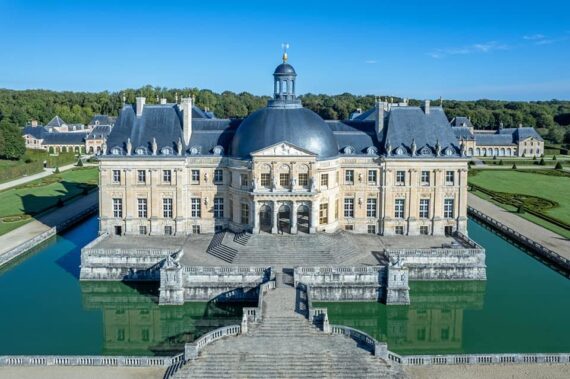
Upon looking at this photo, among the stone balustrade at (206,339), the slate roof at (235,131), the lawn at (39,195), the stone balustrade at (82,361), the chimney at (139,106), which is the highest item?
the chimney at (139,106)

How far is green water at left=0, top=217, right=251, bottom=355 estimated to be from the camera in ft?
102

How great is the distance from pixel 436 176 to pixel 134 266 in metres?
24.6

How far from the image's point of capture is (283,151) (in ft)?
145

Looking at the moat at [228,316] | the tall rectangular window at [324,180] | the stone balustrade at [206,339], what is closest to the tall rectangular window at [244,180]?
the tall rectangular window at [324,180]

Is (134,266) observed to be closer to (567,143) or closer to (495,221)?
(495,221)

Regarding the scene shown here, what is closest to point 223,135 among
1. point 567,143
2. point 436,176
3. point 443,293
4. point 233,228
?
point 233,228

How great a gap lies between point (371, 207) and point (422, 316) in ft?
45.5

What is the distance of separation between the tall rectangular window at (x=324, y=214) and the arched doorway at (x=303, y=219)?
111cm

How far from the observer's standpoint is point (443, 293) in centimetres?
4000

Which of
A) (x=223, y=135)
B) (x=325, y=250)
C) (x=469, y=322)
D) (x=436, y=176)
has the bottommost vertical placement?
(x=469, y=322)

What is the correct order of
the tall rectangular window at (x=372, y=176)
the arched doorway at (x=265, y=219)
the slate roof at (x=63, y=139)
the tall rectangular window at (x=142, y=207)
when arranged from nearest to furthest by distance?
the arched doorway at (x=265, y=219), the tall rectangular window at (x=372, y=176), the tall rectangular window at (x=142, y=207), the slate roof at (x=63, y=139)

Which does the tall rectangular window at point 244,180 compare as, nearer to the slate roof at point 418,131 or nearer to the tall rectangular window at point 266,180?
the tall rectangular window at point 266,180

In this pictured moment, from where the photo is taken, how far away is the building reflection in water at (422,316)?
106ft

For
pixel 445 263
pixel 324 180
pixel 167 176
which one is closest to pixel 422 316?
pixel 445 263
